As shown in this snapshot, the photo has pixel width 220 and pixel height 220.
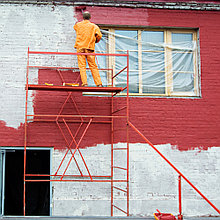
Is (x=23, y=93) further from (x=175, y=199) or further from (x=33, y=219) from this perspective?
(x=175, y=199)

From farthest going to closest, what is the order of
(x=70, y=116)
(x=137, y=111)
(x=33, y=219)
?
1. (x=137, y=111)
2. (x=70, y=116)
3. (x=33, y=219)

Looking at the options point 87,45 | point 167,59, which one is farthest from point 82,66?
point 167,59

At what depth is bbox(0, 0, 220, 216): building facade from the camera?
8.58 metres

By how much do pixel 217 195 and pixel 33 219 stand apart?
4483mm

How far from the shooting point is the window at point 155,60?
920cm

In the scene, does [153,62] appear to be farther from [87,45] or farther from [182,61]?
[87,45]

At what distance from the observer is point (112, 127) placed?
28.5 feet

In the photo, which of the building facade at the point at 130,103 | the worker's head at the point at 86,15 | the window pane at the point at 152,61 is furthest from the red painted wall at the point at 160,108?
the window pane at the point at 152,61

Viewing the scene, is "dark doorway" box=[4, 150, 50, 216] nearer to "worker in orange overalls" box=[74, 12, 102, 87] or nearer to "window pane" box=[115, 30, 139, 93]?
"worker in orange overalls" box=[74, 12, 102, 87]

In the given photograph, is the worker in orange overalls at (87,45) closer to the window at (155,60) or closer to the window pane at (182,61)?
the window at (155,60)

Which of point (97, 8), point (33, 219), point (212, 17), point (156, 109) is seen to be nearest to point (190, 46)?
point (212, 17)

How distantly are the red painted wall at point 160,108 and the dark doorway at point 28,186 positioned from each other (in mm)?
1150

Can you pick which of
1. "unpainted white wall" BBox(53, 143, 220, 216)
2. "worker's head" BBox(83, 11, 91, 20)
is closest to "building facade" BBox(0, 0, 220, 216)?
"unpainted white wall" BBox(53, 143, 220, 216)

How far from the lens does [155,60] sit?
934 centimetres
